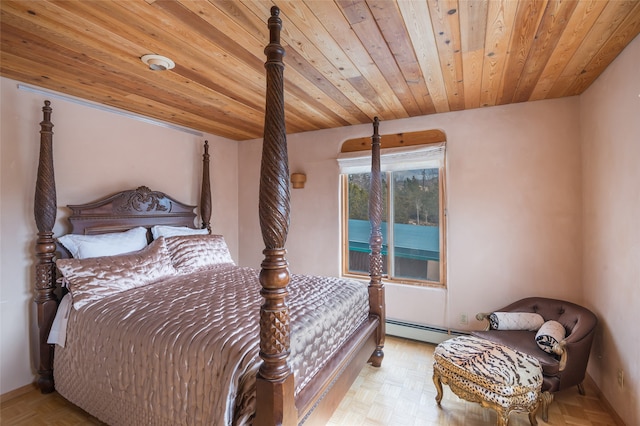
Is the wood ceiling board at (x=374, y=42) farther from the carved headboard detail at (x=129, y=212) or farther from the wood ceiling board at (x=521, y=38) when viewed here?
the carved headboard detail at (x=129, y=212)

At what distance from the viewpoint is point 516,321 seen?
7.87 feet

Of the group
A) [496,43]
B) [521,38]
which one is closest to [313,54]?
[496,43]

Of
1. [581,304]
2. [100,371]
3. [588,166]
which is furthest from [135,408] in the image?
[588,166]

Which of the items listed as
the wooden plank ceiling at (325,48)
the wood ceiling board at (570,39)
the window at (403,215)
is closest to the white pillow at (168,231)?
the wooden plank ceiling at (325,48)

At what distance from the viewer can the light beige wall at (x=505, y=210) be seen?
2549 millimetres

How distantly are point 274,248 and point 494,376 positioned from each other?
1611 mm

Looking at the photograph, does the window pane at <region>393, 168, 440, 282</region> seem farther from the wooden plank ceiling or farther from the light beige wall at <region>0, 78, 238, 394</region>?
the light beige wall at <region>0, 78, 238, 394</region>

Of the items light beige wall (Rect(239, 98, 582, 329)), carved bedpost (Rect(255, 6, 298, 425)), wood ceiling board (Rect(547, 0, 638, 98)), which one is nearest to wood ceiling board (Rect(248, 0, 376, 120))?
carved bedpost (Rect(255, 6, 298, 425))

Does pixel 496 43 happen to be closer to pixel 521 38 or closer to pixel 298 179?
pixel 521 38

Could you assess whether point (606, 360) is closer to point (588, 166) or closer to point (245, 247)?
point (588, 166)

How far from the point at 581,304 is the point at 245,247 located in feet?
12.5

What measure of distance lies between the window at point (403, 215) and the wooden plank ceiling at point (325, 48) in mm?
694

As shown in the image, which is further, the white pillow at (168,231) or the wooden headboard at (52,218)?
the white pillow at (168,231)

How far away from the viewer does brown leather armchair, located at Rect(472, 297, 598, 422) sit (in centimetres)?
193
